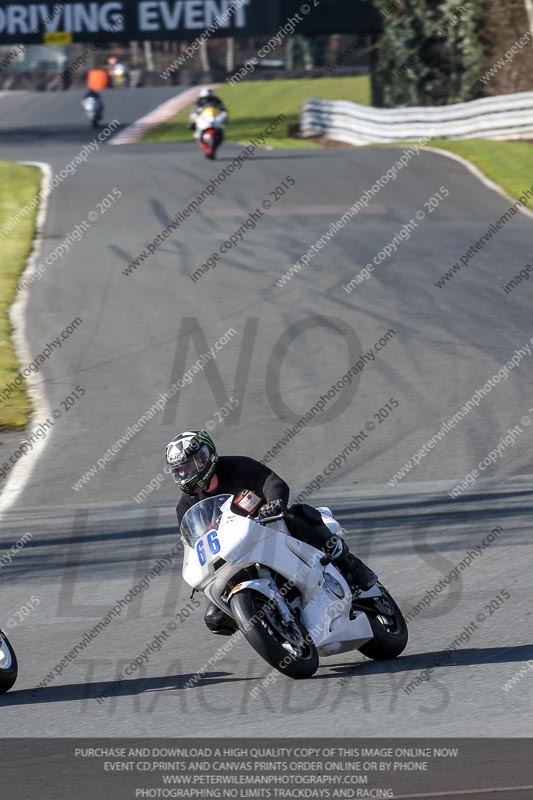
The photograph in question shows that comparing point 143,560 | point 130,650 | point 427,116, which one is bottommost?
point 427,116

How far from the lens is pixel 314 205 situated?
75.2 ft

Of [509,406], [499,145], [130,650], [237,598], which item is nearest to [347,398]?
[509,406]

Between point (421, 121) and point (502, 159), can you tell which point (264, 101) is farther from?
point (502, 159)

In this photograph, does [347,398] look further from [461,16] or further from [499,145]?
[461,16]

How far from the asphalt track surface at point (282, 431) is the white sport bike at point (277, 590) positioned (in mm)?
191

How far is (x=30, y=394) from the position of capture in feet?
46.9

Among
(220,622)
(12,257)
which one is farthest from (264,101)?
(220,622)

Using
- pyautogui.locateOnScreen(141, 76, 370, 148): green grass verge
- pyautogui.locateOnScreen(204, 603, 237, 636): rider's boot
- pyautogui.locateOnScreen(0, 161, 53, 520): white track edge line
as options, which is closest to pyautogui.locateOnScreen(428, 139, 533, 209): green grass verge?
pyautogui.locateOnScreen(0, 161, 53, 520): white track edge line

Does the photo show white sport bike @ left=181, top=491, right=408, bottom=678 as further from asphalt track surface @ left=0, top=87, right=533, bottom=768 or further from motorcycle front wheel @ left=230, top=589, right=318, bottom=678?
asphalt track surface @ left=0, top=87, right=533, bottom=768

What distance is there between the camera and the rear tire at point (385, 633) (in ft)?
21.9

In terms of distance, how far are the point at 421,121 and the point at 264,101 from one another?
22322 mm

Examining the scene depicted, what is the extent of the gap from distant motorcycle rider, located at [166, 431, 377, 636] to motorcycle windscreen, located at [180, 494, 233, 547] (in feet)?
0.62

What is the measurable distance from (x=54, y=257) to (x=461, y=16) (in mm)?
21621

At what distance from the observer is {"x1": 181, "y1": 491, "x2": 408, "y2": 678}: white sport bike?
20.5 feet
